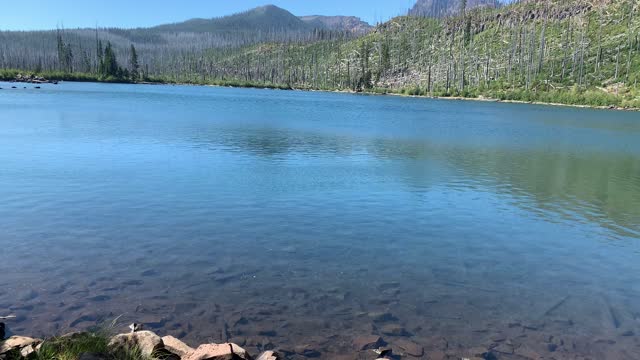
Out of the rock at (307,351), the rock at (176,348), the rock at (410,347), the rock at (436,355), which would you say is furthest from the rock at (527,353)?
the rock at (176,348)

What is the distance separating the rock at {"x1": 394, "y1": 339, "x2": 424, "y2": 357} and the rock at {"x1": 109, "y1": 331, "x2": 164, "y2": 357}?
4.39 meters

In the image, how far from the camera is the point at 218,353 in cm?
793

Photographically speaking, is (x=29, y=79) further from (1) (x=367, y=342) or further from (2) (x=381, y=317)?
(1) (x=367, y=342)

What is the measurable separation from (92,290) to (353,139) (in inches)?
1416

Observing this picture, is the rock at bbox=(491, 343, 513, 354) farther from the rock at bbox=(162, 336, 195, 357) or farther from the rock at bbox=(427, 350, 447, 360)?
the rock at bbox=(162, 336, 195, 357)

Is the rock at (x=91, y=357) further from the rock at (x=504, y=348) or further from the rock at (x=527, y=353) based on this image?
the rock at (x=527, y=353)

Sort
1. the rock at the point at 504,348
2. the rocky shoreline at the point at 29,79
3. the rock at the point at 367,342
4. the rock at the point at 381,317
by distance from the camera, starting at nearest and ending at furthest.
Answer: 1. the rock at the point at 367,342
2. the rock at the point at 504,348
3. the rock at the point at 381,317
4. the rocky shoreline at the point at 29,79

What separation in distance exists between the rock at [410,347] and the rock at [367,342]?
34 centimetres

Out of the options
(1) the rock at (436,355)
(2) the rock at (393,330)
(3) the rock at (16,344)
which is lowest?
(1) the rock at (436,355)

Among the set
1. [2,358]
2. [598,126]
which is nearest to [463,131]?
[598,126]

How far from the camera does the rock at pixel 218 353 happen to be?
788 centimetres

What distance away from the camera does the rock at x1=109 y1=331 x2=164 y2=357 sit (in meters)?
8.18

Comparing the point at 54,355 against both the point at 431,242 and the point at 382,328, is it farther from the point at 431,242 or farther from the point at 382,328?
the point at 431,242

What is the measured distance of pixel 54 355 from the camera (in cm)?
759
